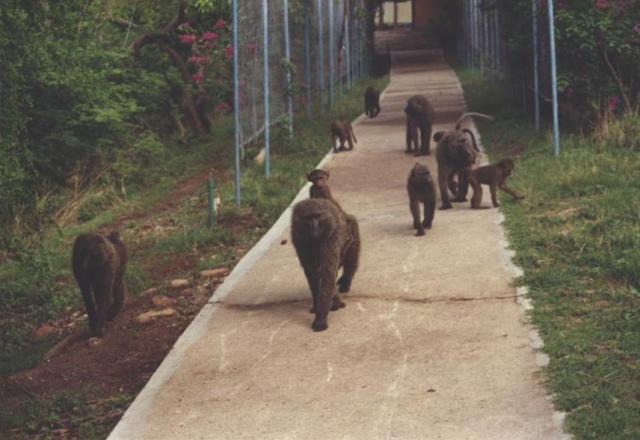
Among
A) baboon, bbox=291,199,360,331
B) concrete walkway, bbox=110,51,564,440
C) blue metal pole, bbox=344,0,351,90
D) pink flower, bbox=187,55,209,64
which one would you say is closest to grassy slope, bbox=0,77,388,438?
concrete walkway, bbox=110,51,564,440

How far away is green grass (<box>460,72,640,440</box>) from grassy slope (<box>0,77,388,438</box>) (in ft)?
9.49

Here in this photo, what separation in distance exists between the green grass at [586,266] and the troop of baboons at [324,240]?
62 centimetres

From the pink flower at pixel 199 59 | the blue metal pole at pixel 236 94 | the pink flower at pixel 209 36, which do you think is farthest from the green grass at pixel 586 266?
the pink flower at pixel 199 59

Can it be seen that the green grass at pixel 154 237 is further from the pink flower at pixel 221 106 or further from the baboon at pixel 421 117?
the pink flower at pixel 221 106

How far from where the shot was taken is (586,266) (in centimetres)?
855

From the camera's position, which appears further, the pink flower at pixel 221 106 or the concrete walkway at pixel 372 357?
the pink flower at pixel 221 106

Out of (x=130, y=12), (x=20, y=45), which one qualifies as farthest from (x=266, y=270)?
(x=130, y=12)

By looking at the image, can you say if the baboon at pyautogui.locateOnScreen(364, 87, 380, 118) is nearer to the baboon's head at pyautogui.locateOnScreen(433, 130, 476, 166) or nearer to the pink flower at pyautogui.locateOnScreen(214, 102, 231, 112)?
the pink flower at pyautogui.locateOnScreen(214, 102, 231, 112)

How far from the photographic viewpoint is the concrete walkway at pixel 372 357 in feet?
19.9

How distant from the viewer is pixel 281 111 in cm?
1862

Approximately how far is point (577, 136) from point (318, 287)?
26.7ft

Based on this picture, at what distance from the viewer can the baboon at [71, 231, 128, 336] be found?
898 cm

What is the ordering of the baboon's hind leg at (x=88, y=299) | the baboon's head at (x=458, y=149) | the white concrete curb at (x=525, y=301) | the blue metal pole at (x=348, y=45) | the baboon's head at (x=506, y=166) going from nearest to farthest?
the white concrete curb at (x=525, y=301), the baboon's hind leg at (x=88, y=299), the baboon's head at (x=506, y=166), the baboon's head at (x=458, y=149), the blue metal pole at (x=348, y=45)

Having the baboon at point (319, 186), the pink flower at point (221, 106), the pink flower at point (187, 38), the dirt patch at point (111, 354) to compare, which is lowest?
the dirt patch at point (111, 354)
